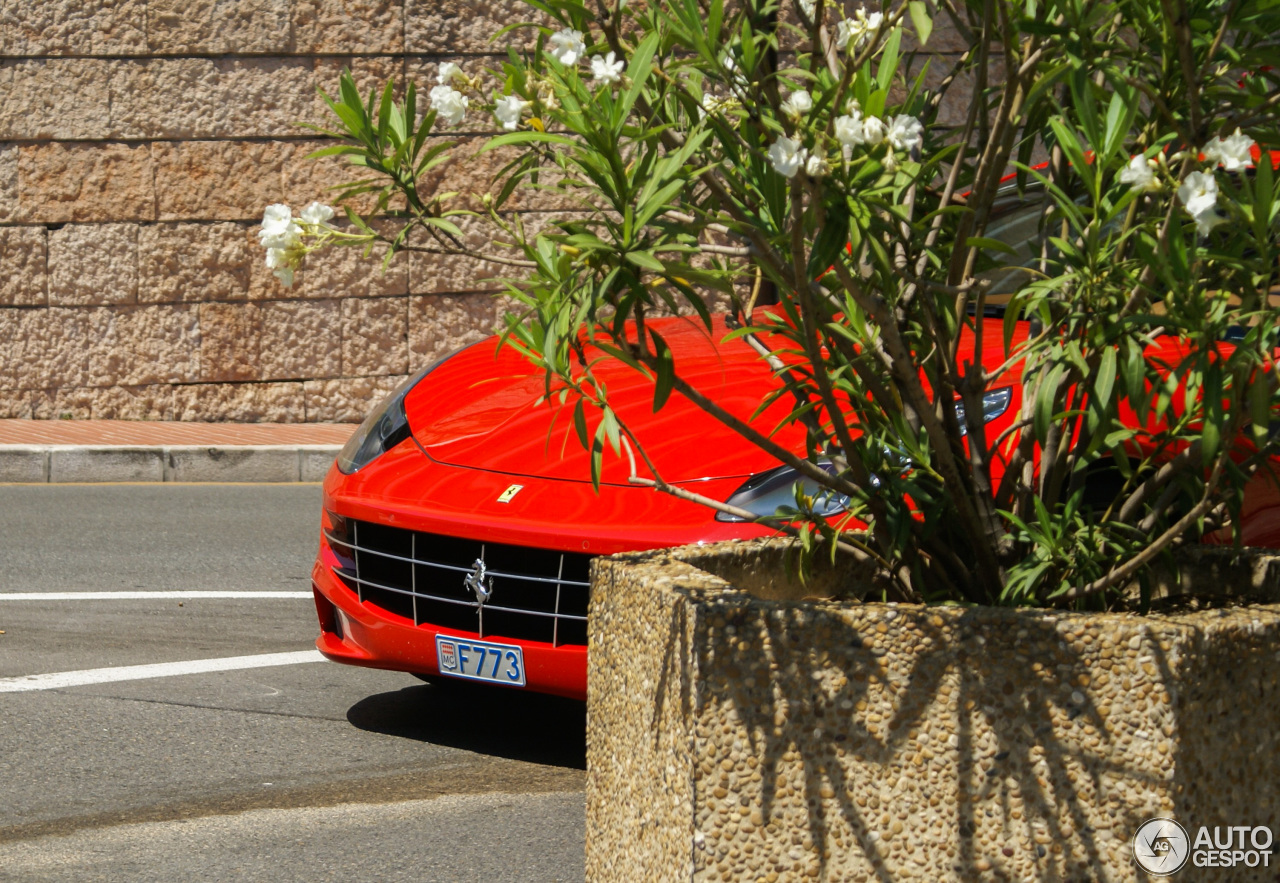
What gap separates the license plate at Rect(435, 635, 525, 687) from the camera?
3463 mm

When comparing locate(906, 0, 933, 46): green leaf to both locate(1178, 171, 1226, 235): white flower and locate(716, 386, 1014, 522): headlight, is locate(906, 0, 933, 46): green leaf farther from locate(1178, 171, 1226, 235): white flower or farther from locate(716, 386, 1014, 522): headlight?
locate(716, 386, 1014, 522): headlight

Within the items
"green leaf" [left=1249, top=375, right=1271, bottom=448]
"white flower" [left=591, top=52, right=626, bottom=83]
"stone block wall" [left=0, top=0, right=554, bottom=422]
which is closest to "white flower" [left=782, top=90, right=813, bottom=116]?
"white flower" [left=591, top=52, right=626, bottom=83]

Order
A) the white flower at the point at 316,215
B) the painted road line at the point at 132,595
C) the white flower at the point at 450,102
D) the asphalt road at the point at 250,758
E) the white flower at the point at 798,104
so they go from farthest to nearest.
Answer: the painted road line at the point at 132,595 < the asphalt road at the point at 250,758 < the white flower at the point at 316,215 < the white flower at the point at 450,102 < the white flower at the point at 798,104

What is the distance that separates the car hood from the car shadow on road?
0.65 metres

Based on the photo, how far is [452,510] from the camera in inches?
141

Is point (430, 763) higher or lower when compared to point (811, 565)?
lower

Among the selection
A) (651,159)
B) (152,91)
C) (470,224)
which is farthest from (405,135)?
(152,91)

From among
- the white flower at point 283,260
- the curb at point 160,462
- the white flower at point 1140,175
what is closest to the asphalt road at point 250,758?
the white flower at point 283,260

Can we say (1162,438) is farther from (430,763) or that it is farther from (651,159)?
(430,763)

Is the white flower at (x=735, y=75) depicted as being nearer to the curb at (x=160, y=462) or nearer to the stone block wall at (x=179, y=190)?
the curb at (x=160, y=462)

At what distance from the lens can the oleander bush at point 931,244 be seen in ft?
6.24

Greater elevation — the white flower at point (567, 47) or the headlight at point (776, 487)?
the white flower at point (567, 47)

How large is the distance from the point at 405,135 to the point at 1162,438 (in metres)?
1.32

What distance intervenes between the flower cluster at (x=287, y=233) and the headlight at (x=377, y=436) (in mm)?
1713
